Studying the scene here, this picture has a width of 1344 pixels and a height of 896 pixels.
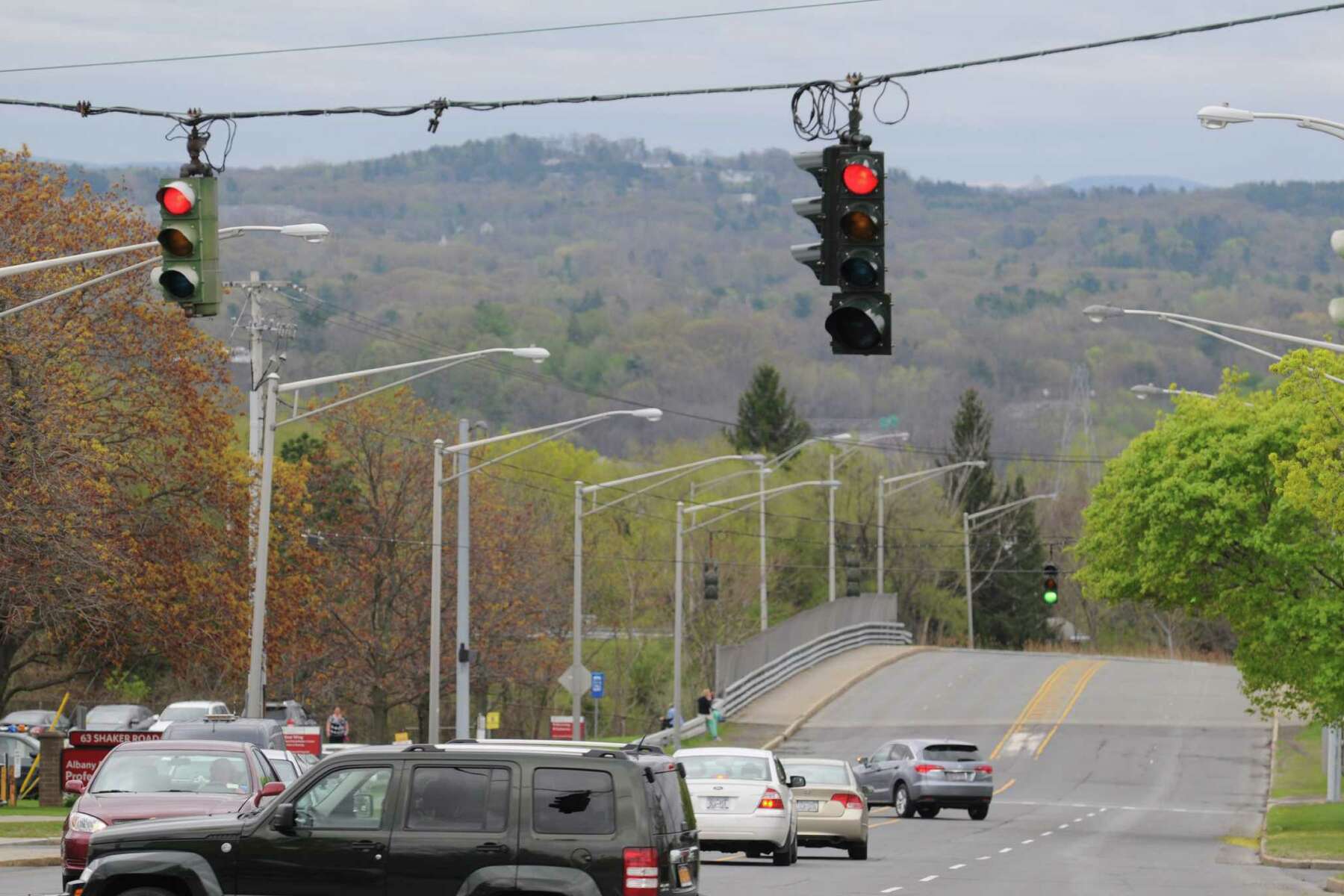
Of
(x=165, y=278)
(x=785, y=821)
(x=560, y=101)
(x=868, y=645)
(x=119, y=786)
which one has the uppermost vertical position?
(x=560, y=101)

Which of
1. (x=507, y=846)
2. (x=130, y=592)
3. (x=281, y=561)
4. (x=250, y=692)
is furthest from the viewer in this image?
(x=281, y=561)

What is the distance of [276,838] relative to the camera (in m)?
13.5

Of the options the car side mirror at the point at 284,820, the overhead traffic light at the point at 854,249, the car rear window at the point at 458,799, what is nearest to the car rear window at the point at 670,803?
the car rear window at the point at 458,799

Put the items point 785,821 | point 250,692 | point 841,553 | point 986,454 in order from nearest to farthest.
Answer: point 785,821
point 250,692
point 841,553
point 986,454

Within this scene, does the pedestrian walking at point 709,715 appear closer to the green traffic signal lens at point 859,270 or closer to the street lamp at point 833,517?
the street lamp at point 833,517

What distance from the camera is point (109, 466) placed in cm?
4331

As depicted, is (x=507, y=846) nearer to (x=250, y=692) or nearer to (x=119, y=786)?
(x=119, y=786)

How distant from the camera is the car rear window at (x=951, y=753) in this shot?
137ft

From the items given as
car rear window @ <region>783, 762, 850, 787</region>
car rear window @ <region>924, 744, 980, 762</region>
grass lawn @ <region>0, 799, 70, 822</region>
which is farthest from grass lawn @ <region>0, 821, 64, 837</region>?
car rear window @ <region>924, 744, 980, 762</region>

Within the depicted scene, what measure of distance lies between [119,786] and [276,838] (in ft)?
19.1

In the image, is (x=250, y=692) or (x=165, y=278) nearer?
(x=165, y=278)

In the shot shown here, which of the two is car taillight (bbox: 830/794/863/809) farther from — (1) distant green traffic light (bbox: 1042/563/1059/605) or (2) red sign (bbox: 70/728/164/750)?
(1) distant green traffic light (bbox: 1042/563/1059/605)

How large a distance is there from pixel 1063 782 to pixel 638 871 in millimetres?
42179

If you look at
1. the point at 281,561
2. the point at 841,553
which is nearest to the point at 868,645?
the point at 841,553
